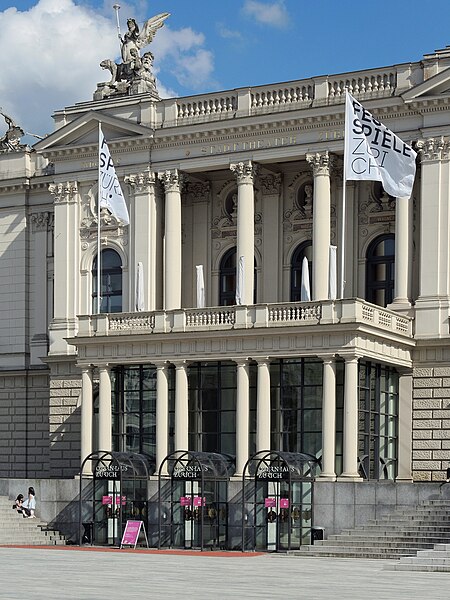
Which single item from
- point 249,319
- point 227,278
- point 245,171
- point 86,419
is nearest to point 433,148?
point 245,171

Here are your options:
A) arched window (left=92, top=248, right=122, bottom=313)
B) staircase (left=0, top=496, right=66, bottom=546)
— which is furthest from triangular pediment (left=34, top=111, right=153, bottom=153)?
staircase (left=0, top=496, right=66, bottom=546)

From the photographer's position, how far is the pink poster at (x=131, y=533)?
60.8 metres

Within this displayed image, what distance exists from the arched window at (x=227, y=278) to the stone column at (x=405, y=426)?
468 inches

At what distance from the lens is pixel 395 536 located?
5484 cm

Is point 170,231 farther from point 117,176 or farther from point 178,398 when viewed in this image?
point 178,398

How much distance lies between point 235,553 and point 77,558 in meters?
7.57

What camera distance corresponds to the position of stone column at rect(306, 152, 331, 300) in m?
67.9

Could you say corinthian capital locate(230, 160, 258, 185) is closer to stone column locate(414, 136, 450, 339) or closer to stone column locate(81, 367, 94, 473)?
stone column locate(414, 136, 450, 339)

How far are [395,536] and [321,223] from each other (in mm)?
18505

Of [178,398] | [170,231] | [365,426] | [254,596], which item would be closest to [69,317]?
[170,231]

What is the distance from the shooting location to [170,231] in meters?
72.5

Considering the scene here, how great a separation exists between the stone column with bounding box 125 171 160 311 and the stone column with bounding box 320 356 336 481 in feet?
48.4

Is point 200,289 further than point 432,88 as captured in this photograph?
Yes

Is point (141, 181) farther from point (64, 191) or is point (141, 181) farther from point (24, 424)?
point (24, 424)
